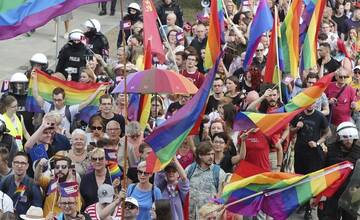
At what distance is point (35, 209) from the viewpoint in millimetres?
10789

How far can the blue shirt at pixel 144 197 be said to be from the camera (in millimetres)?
11499

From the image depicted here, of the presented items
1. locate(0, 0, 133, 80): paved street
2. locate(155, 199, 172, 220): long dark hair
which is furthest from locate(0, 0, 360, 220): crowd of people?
locate(0, 0, 133, 80): paved street

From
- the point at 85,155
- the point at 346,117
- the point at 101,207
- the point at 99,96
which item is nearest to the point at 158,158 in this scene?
the point at 101,207

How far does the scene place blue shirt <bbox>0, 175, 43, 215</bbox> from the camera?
457 inches

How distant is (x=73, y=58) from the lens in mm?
17031

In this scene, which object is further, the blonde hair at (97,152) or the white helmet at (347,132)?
the white helmet at (347,132)

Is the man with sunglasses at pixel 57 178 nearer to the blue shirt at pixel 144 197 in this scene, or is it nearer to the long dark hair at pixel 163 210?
the blue shirt at pixel 144 197

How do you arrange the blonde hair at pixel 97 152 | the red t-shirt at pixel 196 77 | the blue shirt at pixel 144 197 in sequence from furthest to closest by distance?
the red t-shirt at pixel 196 77 → the blonde hair at pixel 97 152 → the blue shirt at pixel 144 197

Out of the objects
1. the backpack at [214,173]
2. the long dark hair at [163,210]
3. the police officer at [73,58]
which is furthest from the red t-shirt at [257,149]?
the police officer at [73,58]

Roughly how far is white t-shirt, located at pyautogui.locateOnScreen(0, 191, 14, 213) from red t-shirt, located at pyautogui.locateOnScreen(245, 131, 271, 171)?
3.20 meters

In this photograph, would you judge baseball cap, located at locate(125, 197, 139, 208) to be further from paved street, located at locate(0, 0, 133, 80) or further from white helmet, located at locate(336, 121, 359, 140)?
paved street, located at locate(0, 0, 133, 80)

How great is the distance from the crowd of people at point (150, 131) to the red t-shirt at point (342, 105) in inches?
0.5

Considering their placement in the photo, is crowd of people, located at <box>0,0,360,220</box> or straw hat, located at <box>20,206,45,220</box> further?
crowd of people, located at <box>0,0,360,220</box>

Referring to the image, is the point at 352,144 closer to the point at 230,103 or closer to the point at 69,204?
the point at 230,103
